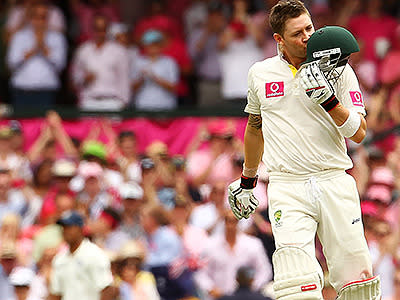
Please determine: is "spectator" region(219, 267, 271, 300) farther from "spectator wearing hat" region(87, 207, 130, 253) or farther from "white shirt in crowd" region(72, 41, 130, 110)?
"white shirt in crowd" region(72, 41, 130, 110)

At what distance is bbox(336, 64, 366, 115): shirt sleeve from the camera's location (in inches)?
261

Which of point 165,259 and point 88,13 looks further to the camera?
point 88,13

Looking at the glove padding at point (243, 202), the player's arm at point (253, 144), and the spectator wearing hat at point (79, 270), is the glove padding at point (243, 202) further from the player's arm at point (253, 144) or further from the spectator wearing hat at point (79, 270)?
the spectator wearing hat at point (79, 270)

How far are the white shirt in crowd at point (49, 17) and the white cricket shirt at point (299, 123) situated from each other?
7415 mm

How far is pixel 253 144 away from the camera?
23.5 ft

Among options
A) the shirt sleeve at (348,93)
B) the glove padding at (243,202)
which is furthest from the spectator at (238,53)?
the shirt sleeve at (348,93)

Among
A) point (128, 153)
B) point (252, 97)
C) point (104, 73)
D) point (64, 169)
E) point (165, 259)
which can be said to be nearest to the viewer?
point (252, 97)

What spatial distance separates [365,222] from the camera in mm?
10773

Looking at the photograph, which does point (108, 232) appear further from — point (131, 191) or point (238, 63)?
point (238, 63)

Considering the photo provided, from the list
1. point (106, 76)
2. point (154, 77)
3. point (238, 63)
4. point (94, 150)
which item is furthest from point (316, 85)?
point (106, 76)

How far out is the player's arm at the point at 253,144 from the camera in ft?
23.4

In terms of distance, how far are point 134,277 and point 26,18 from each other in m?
5.09

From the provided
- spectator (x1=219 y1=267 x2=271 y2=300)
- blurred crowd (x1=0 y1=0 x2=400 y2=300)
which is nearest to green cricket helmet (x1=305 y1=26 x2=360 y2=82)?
spectator (x1=219 y1=267 x2=271 y2=300)

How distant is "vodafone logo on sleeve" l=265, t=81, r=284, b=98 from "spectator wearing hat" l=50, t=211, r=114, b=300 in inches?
132
